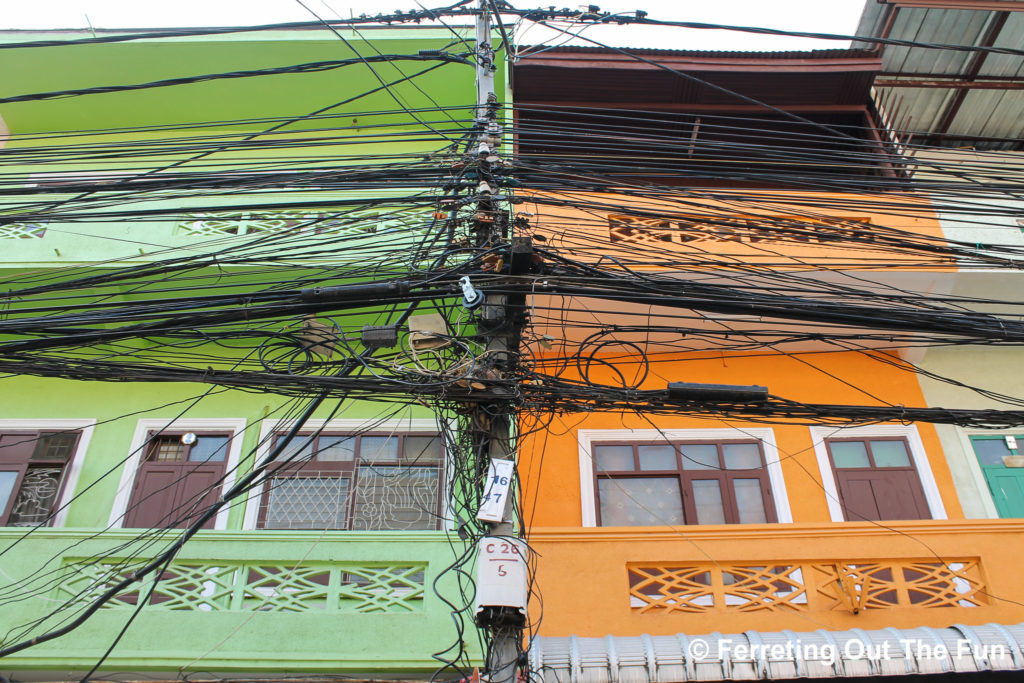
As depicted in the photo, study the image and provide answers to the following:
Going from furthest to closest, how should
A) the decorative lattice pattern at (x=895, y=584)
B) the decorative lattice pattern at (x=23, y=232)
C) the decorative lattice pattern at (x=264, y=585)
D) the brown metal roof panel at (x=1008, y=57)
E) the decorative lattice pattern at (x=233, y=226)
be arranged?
the brown metal roof panel at (x=1008, y=57) → the decorative lattice pattern at (x=233, y=226) → the decorative lattice pattern at (x=23, y=232) → the decorative lattice pattern at (x=895, y=584) → the decorative lattice pattern at (x=264, y=585)

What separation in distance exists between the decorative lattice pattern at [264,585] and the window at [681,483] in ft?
7.28

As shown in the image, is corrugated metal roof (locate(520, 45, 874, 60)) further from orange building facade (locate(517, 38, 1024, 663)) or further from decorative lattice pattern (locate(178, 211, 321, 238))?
decorative lattice pattern (locate(178, 211, 321, 238))

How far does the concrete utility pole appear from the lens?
444cm

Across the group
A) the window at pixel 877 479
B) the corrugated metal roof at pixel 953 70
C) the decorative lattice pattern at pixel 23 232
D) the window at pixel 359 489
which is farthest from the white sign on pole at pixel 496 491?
the corrugated metal roof at pixel 953 70

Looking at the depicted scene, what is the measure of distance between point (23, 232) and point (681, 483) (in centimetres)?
739


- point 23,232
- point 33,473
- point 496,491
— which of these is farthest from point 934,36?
point 33,473

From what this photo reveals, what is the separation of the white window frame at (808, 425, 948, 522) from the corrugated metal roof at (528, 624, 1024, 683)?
213 cm

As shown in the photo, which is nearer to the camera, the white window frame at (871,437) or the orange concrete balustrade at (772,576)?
the orange concrete balustrade at (772,576)

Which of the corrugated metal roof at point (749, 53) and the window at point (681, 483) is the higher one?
the corrugated metal roof at point (749, 53)

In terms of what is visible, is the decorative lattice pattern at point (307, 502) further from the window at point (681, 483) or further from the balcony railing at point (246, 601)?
the window at point (681, 483)

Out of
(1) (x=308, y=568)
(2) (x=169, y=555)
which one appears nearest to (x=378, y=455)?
(1) (x=308, y=568)

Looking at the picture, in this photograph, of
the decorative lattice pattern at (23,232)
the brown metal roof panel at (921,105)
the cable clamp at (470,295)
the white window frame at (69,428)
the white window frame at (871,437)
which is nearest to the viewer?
the cable clamp at (470,295)

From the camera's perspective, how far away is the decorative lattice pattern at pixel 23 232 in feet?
27.3

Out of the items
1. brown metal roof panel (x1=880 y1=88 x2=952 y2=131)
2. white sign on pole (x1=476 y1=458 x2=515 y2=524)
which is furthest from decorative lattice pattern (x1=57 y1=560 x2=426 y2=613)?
brown metal roof panel (x1=880 y1=88 x2=952 y2=131)
